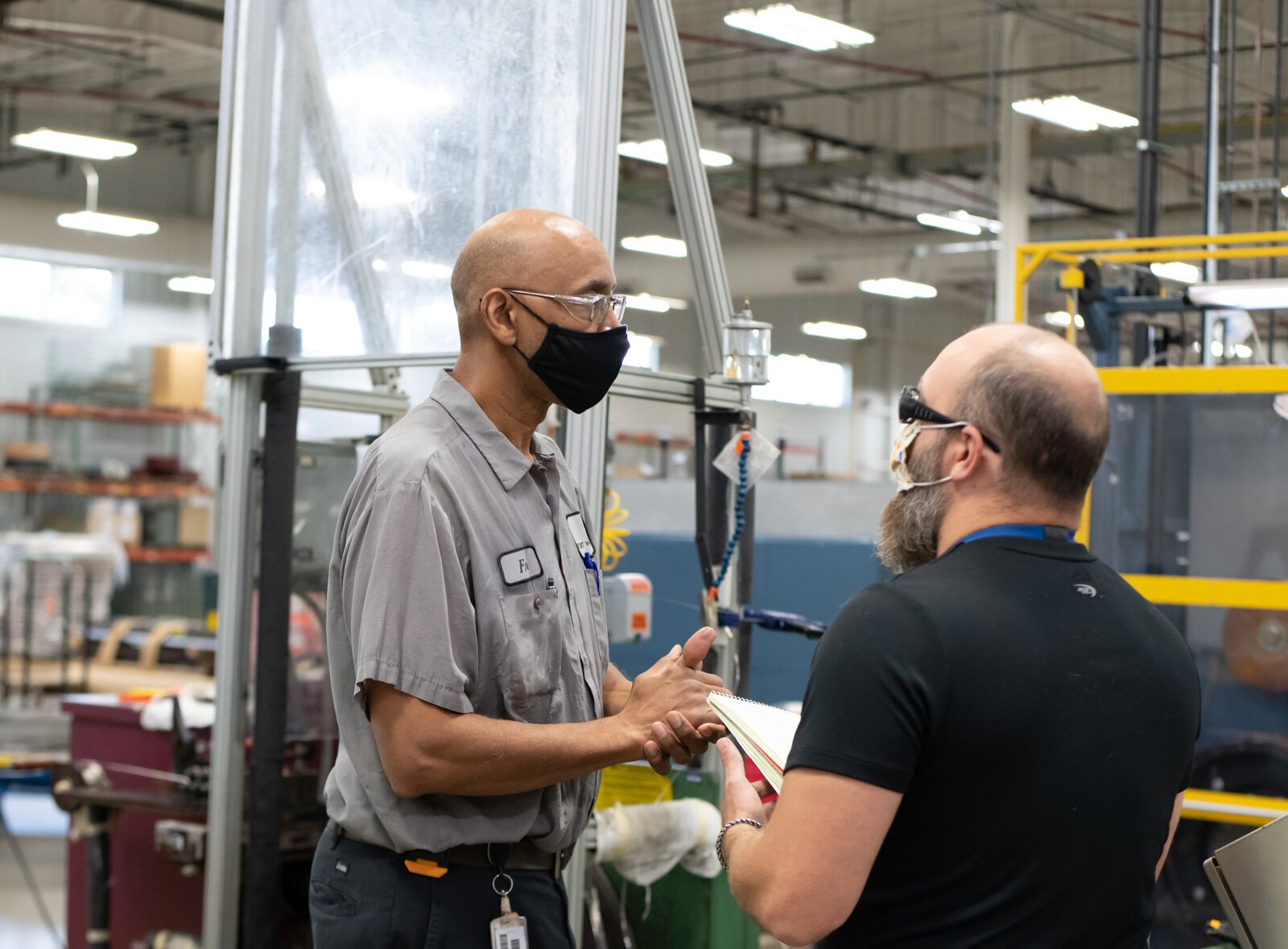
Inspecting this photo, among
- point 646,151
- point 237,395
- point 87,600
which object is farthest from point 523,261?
point 646,151

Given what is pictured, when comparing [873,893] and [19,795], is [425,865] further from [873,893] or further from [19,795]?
[19,795]

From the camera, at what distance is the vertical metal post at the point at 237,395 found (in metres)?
3.14

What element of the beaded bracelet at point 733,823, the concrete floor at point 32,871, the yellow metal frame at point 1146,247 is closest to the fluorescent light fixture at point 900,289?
the yellow metal frame at point 1146,247

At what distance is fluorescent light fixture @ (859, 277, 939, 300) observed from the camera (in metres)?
14.7

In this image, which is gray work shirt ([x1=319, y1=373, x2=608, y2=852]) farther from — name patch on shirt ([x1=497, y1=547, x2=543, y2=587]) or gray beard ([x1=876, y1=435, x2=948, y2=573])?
gray beard ([x1=876, y1=435, x2=948, y2=573])

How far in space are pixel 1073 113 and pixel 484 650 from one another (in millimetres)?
10637

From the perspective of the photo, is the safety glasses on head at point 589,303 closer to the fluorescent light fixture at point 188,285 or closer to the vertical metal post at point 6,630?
the vertical metal post at point 6,630

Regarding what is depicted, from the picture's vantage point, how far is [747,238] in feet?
51.4

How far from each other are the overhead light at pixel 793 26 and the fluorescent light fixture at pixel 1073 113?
2321 millimetres

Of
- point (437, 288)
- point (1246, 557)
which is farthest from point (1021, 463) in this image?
point (1246, 557)

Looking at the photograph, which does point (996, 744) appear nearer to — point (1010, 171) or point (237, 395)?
point (237, 395)

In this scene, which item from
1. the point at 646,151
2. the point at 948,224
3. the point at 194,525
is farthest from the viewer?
the point at 948,224

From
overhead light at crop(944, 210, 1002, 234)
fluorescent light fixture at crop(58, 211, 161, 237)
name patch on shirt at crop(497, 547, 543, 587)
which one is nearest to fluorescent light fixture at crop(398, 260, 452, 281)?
name patch on shirt at crop(497, 547, 543, 587)

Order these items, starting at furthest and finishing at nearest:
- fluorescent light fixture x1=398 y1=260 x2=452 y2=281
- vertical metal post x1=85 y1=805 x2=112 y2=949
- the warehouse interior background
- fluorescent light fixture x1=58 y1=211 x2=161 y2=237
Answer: fluorescent light fixture x1=58 y1=211 x2=161 y2=237 → the warehouse interior background → vertical metal post x1=85 y1=805 x2=112 y2=949 → fluorescent light fixture x1=398 y1=260 x2=452 y2=281
